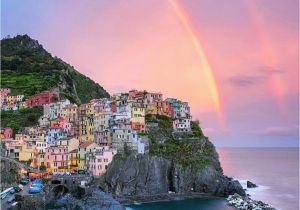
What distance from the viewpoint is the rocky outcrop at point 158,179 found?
8262 centimetres

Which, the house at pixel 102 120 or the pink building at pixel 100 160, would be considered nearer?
the pink building at pixel 100 160

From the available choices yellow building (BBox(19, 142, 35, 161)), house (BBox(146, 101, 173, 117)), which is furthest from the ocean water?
house (BBox(146, 101, 173, 117))

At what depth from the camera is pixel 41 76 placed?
130 metres

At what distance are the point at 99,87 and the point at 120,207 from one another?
3242 inches

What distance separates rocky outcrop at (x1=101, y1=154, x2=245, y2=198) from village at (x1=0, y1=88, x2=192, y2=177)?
9.18 feet

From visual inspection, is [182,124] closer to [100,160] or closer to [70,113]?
[70,113]

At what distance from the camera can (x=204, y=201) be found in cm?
8231

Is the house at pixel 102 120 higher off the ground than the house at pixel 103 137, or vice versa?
the house at pixel 102 120

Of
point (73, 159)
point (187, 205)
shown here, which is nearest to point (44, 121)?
point (73, 159)

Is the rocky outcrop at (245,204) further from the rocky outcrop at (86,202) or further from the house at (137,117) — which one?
the house at (137,117)

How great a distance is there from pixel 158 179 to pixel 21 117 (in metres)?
37.0

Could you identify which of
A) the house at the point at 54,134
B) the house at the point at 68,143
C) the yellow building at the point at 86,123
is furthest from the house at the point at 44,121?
the house at the point at 68,143

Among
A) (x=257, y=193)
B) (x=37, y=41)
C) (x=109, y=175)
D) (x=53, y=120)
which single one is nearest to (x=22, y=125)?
(x=53, y=120)

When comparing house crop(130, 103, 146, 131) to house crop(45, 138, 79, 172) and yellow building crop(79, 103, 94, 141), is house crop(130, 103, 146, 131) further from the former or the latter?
house crop(45, 138, 79, 172)
